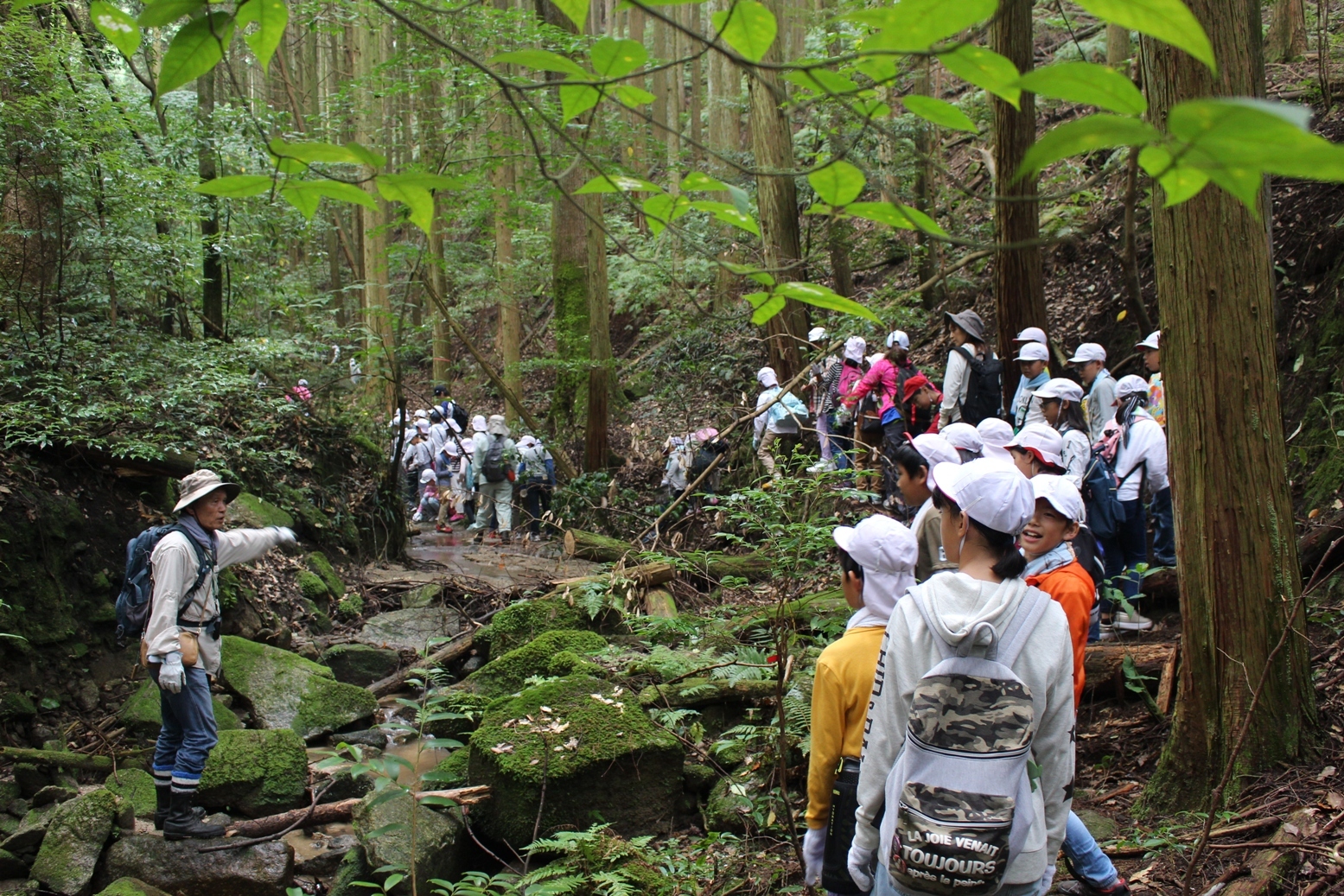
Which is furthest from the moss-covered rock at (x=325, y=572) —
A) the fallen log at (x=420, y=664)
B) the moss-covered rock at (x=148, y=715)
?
the moss-covered rock at (x=148, y=715)

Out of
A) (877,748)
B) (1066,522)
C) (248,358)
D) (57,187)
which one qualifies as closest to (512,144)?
(248,358)

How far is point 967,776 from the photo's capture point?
2.12 meters

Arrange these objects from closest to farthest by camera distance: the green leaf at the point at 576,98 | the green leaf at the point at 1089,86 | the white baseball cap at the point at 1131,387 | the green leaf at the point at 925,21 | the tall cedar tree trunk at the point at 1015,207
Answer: the green leaf at the point at 1089,86
the green leaf at the point at 925,21
the green leaf at the point at 576,98
the white baseball cap at the point at 1131,387
the tall cedar tree trunk at the point at 1015,207

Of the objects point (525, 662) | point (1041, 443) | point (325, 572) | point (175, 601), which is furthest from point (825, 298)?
point (325, 572)

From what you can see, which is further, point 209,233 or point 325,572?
point 209,233

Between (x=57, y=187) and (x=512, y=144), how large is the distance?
4.81m

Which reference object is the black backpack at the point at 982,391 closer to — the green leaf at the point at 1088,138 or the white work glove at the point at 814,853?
the white work glove at the point at 814,853

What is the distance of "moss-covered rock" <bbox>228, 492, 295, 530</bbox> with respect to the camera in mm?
9320

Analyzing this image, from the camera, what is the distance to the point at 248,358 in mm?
10250

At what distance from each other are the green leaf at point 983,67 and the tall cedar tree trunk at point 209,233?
1141 cm

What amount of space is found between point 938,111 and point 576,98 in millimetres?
630

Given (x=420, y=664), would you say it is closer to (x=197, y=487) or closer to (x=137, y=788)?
(x=137, y=788)

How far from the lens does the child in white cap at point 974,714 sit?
212 centimetres

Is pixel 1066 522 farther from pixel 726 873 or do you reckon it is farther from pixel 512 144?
pixel 512 144
